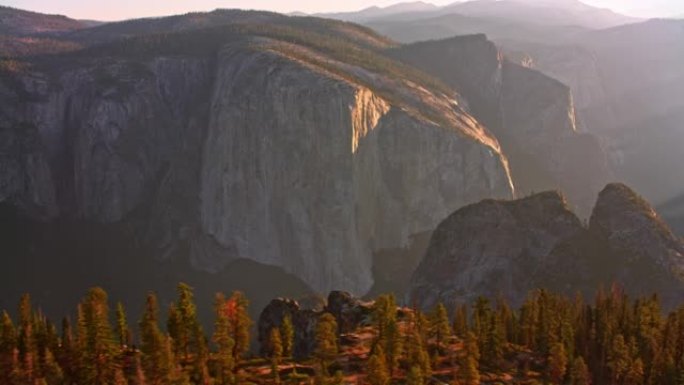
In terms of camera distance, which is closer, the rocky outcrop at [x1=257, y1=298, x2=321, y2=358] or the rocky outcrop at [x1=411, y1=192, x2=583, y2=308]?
the rocky outcrop at [x1=257, y1=298, x2=321, y2=358]

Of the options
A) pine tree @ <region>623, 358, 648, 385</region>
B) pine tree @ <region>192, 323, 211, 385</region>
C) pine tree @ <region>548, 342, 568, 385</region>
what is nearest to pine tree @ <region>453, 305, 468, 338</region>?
pine tree @ <region>548, 342, 568, 385</region>

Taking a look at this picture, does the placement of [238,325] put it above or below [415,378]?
above

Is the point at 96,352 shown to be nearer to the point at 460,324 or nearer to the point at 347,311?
the point at 347,311

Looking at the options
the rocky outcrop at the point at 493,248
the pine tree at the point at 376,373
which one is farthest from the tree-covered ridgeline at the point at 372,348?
the rocky outcrop at the point at 493,248

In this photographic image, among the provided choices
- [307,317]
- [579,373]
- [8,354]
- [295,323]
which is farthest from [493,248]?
[8,354]

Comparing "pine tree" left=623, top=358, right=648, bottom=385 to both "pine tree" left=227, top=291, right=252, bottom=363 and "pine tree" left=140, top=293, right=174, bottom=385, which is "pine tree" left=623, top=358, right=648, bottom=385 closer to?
"pine tree" left=227, top=291, right=252, bottom=363

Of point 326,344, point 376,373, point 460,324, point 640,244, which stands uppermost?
point 376,373

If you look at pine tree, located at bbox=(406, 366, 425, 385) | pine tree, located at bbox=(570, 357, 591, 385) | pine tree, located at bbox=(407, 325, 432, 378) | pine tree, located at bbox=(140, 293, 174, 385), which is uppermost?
pine tree, located at bbox=(140, 293, 174, 385)
